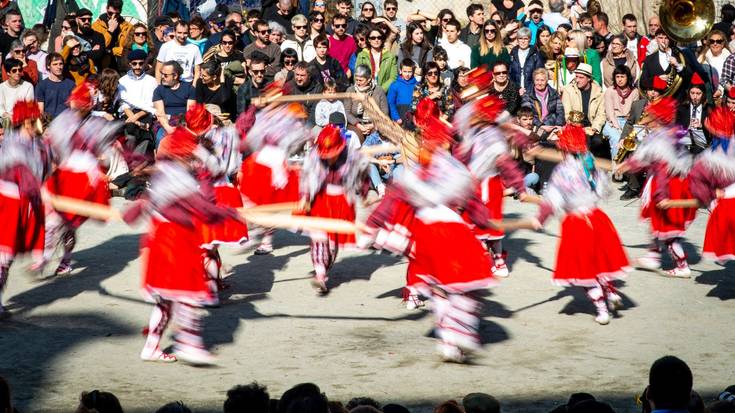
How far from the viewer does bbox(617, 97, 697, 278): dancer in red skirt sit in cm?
1104

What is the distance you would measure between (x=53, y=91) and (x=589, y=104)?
7.43 meters

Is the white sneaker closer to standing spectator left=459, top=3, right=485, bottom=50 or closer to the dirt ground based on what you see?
the dirt ground

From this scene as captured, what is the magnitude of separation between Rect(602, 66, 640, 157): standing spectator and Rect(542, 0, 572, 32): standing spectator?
1.76 metres

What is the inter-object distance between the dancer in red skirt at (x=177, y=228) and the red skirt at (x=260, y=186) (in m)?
3.22

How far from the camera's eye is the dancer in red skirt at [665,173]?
11039mm

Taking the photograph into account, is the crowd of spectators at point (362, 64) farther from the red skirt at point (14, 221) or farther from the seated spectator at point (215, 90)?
the red skirt at point (14, 221)

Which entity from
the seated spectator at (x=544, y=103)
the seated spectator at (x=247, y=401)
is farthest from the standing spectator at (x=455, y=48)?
the seated spectator at (x=247, y=401)

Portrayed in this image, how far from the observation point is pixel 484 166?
9445 millimetres

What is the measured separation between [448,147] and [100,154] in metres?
4.03

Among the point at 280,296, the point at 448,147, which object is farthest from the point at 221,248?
the point at 448,147

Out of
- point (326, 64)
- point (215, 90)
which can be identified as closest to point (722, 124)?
point (326, 64)

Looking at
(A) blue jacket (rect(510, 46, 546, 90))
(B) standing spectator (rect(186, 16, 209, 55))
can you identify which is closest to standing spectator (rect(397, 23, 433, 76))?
(A) blue jacket (rect(510, 46, 546, 90))

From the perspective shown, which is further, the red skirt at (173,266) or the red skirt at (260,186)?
the red skirt at (260,186)

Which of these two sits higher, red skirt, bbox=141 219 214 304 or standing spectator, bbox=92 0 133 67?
standing spectator, bbox=92 0 133 67
